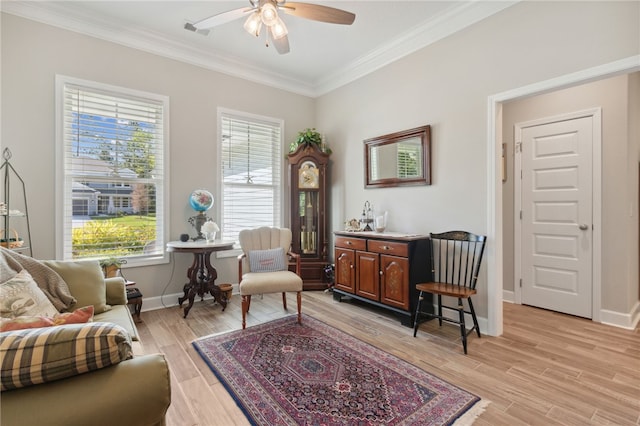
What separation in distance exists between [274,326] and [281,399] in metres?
1.14

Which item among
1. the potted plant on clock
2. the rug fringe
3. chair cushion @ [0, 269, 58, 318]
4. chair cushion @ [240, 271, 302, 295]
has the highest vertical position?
the potted plant on clock

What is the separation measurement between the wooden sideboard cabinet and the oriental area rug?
660mm

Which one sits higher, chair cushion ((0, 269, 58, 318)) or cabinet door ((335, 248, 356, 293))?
chair cushion ((0, 269, 58, 318))

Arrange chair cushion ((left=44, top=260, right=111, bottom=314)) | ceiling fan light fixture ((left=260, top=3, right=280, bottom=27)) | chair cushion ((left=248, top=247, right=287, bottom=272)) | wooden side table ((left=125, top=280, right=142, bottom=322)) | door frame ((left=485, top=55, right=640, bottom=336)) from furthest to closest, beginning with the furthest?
chair cushion ((left=248, top=247, right=287, bottom=272))
wooden side table ((left=125, top=280, right=142, bottom=322))
door frame ((left=485, top=55, right=640, bottom=336))
ceiling fan light fixture ((left=260, top=3, right=280, bottom=27))
chair cushion ((left=44, top=260, right=111, bottom=314))

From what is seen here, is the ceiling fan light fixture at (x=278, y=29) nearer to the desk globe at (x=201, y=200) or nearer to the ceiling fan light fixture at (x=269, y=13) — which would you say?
the ceiling fan light fixture at (x=269, y=13)

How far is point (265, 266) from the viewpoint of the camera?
11.1ft

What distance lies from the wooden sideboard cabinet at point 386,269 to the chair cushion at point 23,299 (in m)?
2.66

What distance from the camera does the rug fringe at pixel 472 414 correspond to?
1676 millimetres

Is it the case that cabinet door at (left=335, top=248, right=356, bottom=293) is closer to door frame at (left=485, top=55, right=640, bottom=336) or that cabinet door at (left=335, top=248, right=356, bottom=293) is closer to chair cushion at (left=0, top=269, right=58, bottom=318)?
door frame at (left=485, top=55, right=640, bottom=336)

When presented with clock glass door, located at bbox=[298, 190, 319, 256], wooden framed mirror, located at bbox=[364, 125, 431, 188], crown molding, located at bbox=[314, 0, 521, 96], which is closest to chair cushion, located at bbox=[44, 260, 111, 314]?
clock glass door, located at bbox=[298, 190, 319, 256]

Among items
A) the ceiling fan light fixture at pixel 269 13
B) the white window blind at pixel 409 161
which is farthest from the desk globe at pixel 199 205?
the white window blind at pixel 409 161

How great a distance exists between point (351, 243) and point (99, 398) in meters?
2.95

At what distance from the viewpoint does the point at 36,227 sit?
2.94 meters

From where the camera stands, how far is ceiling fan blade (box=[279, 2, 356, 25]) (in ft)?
7.35
